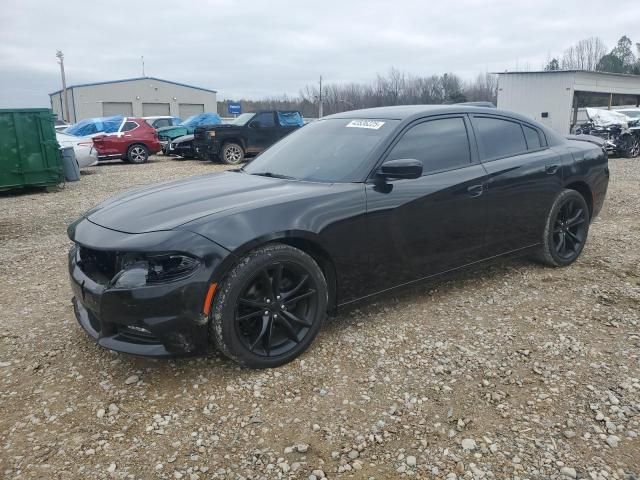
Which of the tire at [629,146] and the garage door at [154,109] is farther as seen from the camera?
the garage door at [154,109]

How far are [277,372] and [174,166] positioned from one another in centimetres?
1381

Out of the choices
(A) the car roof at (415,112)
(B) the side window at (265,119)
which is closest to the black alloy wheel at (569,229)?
(A) the car roof at (415,112)

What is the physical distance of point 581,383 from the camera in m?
2.87

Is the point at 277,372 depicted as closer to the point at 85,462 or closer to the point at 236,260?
the point at 236,260

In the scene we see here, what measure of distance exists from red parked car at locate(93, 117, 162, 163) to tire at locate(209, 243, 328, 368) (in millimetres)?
15117

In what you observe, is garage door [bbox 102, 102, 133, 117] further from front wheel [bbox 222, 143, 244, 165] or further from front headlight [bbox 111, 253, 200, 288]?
front headlight [bbox 111, 253, 200, 288]

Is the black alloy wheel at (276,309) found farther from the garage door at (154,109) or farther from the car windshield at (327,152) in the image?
the garage door at (154,109)

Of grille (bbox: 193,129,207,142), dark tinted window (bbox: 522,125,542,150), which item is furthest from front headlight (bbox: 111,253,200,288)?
grille (bbox: 193,129,207,142)

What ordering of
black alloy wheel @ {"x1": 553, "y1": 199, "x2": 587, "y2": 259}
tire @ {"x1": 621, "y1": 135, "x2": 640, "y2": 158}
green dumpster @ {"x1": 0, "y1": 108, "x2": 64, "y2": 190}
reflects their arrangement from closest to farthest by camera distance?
black alloy wheel @ {"x1": 553, "y1": 199, "x2": 587, "y2": 259} < green dumpster @ {"x1": 0, "y1": 108, "x2": 64, "y2": 190} < tire @ {"x1": 621, "y1": 135, "x2": 640, "y2": 158}

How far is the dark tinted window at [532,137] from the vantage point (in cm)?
454

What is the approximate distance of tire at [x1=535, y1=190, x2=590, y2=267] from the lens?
4613 mm

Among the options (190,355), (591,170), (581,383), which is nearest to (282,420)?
(190,355)

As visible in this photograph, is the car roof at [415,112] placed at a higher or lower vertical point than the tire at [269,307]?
higher

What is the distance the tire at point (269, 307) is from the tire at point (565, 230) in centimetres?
254
